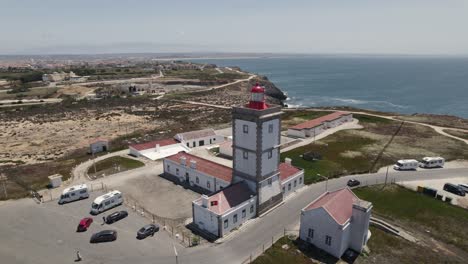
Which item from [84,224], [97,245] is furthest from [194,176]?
[97,245]

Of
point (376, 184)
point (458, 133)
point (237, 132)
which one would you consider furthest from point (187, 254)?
point (458, 133)

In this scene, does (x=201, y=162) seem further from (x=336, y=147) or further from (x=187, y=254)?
(x=336, y=147)

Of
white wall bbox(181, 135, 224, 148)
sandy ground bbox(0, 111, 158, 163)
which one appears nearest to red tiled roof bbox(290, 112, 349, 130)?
white wall bbox(181, 135, 224, 148)

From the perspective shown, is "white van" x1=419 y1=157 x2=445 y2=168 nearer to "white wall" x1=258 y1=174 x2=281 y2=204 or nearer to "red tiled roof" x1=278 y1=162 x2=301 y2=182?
"red tiled roof" x1=278 y1=162 x2=301 y2=182

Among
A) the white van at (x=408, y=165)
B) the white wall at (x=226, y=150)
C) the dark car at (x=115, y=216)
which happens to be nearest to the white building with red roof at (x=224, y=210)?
the dark car at (x=115, y=216)

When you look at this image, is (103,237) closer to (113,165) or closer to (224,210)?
(224,210)

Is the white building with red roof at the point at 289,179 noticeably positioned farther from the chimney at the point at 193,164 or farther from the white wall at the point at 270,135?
the chimney at the point at 193,164
